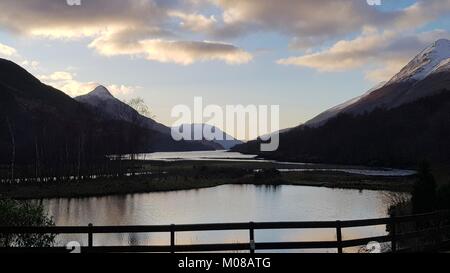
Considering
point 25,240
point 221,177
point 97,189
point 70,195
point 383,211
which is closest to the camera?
point 25,240

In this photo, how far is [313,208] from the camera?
5941 cm

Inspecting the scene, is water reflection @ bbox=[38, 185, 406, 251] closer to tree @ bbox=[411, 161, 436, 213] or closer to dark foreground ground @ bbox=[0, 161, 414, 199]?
dark foreground ground @ bbox=[0, 161, 414, 199]

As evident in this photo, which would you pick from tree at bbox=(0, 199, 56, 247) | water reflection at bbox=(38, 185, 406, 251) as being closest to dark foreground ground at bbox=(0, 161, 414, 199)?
water reflection at bbox=(38, 185, 406, 251)

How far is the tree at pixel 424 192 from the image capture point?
29.5 metres

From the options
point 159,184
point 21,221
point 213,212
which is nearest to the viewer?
point 21,221

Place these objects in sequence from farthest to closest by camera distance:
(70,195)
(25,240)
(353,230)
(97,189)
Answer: (97,189), (70,195), (353,230), (25,240)

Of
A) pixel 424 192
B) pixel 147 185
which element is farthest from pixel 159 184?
pixel 424 192

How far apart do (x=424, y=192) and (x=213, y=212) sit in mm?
29676

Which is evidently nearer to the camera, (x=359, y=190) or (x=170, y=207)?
(x=170, y=207)

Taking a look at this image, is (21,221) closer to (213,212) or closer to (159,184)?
(213,212)

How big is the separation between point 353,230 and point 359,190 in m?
51.8

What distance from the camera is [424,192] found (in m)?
29.7
